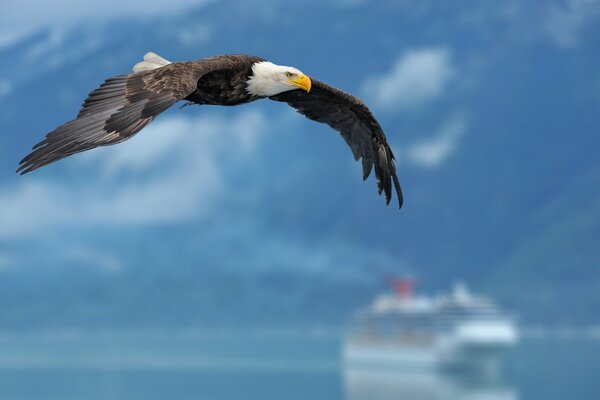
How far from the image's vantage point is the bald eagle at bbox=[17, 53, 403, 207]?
1003cm

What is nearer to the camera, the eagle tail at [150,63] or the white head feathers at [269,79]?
the eagle tail at [150,63]

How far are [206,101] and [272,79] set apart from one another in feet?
2.67

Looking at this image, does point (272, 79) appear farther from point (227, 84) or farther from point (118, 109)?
point (118, 109)

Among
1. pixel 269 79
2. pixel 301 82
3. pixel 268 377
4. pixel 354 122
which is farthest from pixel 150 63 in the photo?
pixel 268 377

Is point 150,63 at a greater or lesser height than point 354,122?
lesser

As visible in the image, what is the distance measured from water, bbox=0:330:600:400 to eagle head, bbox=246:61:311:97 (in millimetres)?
75421

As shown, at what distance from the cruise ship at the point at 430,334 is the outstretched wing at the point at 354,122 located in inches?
2475

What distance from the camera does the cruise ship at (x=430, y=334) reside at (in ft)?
263

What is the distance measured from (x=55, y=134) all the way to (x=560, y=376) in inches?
4657

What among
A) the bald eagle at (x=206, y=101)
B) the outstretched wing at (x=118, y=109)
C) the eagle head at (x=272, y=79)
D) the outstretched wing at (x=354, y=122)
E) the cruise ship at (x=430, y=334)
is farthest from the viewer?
the cruise ship at (x=430, y=334)

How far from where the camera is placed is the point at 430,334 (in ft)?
288

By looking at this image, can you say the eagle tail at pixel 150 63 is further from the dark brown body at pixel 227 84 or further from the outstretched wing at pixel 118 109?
the outstretched wing at pixel 118 109

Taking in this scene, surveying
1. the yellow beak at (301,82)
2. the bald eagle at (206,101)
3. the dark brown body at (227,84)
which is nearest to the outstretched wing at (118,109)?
the bald eagle at (206,101)

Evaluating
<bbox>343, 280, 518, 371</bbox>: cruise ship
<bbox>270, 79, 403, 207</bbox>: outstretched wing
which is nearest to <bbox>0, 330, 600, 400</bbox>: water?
<bbox>343, 280, 518, 371</bbox>: cruise ship
